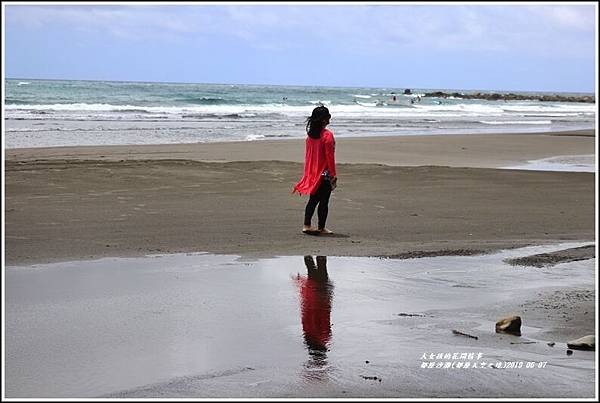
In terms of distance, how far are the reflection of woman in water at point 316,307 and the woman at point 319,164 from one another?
179 cm

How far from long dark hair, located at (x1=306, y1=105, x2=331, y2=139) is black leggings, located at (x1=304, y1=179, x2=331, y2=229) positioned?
1.86 ft

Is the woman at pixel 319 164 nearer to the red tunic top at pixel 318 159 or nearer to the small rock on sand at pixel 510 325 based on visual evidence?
the red tunic top at pixel 318 159

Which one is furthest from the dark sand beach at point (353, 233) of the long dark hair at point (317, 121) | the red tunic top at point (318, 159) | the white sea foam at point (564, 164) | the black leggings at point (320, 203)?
the long dark hair at point (317, 121)

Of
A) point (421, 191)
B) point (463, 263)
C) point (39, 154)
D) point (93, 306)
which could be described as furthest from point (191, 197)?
point (39, 154)

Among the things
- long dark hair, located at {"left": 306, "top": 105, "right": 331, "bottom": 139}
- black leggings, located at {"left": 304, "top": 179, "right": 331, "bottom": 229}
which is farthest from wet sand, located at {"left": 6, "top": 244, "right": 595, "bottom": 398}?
long dark hair, located at {"left": 306, "top": 105, "right": 331, "bottom": 139}

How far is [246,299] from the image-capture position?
Result: 6656 mm

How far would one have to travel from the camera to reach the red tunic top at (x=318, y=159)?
406 inches

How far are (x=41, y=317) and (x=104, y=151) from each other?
1451 cm

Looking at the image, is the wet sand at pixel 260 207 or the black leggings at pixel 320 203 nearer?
the wet sand at pixel 260 207

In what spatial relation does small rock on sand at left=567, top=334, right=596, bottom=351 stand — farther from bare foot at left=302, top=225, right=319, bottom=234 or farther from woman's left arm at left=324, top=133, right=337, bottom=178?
woman's left arm at left=324, top=133, right=337, bottom=178

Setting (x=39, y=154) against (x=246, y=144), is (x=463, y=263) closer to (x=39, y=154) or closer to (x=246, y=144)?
(x=39, y=154)

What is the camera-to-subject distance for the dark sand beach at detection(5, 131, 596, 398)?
4789 millimetres

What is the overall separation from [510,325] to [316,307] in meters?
1.45

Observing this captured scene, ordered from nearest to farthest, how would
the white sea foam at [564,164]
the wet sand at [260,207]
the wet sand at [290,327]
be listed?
the wet sand at [290,327] → the wet sand at [260,207] → the white sea foam at [564,164]
